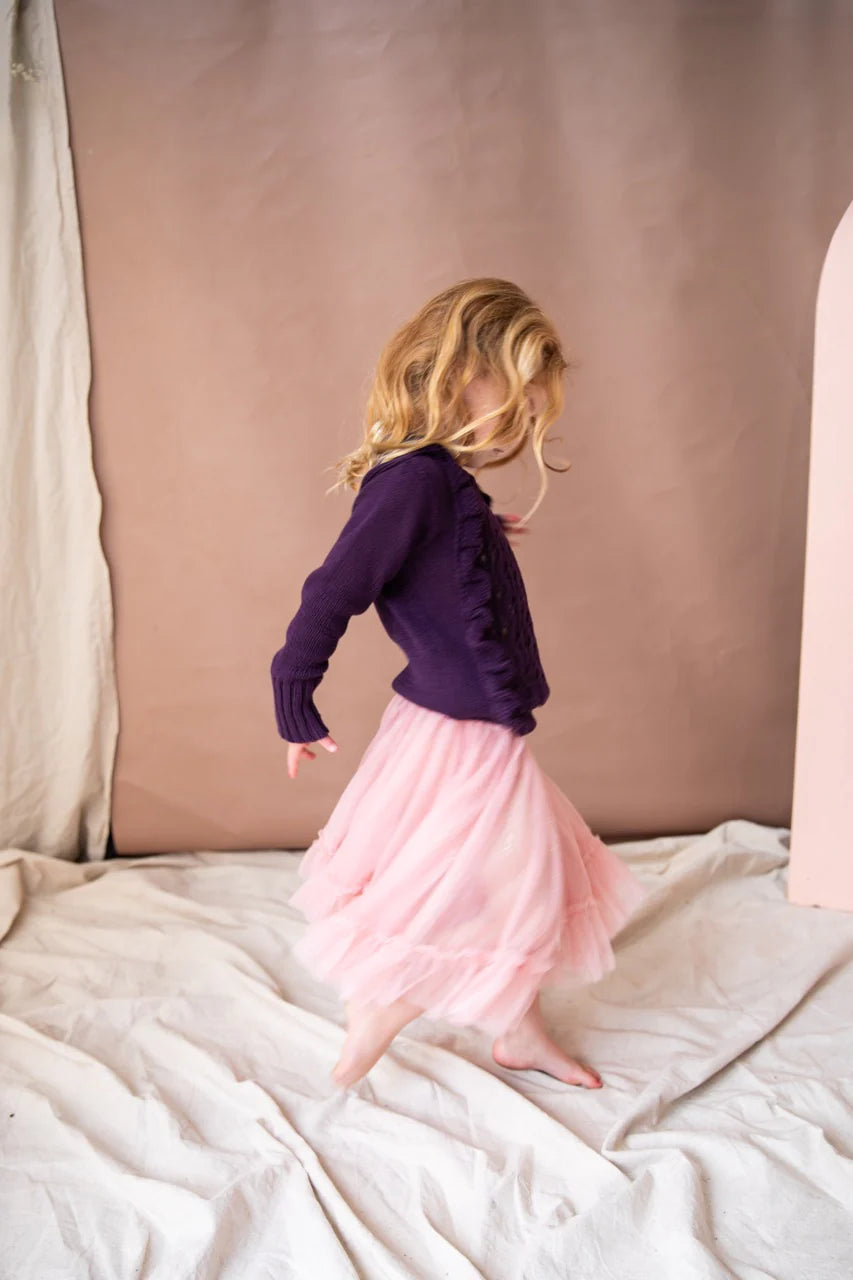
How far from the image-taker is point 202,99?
1847 millimetres

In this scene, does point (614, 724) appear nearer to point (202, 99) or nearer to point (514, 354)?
point (514, 354)

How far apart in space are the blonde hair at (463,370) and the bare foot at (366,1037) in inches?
27.2

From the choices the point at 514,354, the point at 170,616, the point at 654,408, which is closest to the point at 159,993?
the point at 170,616

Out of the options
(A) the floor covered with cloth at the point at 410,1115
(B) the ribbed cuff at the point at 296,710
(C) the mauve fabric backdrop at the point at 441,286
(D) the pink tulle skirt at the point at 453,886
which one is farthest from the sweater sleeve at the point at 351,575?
(C) the mauve fabric backdrop at the point at 441,286

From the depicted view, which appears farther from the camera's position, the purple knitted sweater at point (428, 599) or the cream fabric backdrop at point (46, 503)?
the cream fabric backdrop at point (46, 503)

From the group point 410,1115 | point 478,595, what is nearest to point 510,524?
point 478,595

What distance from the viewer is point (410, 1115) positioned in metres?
1.35

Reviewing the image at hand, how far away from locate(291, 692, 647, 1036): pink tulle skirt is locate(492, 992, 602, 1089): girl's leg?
0.38 feet

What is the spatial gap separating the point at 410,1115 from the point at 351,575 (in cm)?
73

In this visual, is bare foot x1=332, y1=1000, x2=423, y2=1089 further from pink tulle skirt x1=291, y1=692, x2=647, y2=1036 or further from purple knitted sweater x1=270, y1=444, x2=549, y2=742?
purple knitted sweater x1=270, y1=444, x2=549, y2=742

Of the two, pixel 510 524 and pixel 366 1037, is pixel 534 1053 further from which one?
pixel 510 524

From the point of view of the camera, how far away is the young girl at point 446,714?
119 cm

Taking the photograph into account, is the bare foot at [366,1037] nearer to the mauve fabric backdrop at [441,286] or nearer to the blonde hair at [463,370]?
the blonde hair at [463,370]

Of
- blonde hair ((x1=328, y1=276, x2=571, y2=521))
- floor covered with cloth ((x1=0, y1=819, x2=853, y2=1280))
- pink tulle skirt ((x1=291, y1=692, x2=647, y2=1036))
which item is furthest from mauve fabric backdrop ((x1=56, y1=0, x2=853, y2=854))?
pink tulle skirt ((x1=291, y1=692, x2=647, y2=1036))
